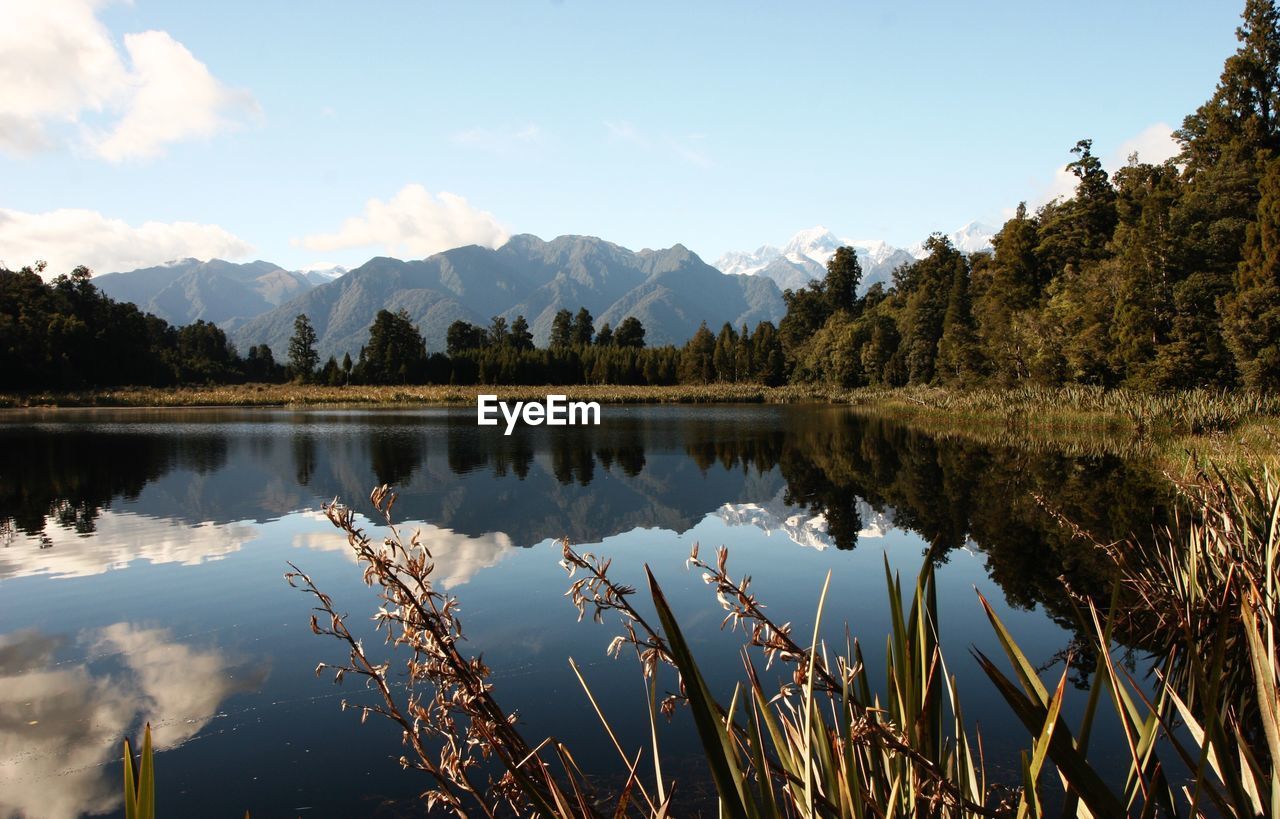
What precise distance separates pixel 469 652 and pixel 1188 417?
21.7 metres

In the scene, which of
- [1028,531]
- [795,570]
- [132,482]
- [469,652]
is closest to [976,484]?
[1028,531]

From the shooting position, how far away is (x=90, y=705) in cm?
604

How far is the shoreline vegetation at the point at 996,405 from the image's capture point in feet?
60.8

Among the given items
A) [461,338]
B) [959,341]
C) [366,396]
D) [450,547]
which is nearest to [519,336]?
[461,338]

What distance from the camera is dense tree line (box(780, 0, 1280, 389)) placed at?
91.6 ft

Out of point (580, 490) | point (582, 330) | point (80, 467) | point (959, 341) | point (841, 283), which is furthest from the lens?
point (582, 330)

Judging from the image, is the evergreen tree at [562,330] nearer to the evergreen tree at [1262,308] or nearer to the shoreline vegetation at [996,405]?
the shoreline vegetation at [996,405]

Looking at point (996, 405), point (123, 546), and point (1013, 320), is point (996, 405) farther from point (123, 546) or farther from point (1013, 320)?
point (123, 546)

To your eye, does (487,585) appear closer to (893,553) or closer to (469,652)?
(469,652)

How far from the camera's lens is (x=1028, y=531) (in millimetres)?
12289

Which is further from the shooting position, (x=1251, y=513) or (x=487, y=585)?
(x=487, y=585)

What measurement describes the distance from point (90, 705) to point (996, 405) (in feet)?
111

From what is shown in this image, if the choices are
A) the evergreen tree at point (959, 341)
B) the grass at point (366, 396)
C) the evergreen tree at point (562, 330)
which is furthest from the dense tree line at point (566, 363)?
the evergreen tree at point (959, 341)

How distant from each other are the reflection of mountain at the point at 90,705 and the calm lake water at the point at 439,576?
24mm
